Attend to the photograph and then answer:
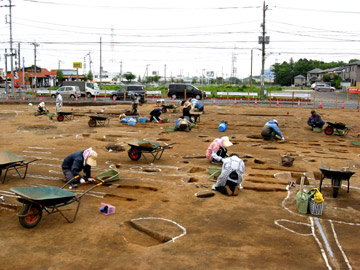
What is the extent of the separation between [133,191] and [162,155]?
382 cm

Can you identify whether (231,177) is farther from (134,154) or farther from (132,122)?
(132,122)

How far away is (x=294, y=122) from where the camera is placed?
21.1 meters

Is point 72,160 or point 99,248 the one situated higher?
point 72,160

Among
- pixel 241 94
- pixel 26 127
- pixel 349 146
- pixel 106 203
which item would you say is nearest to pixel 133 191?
pixel 106 203

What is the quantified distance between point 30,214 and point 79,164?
2.55 meters

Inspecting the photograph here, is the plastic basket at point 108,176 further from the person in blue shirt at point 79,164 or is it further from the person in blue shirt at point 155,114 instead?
the person in blue shirt at point 155,114

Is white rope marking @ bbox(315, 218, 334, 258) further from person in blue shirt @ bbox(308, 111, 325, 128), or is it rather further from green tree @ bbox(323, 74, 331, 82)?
green tree @ bbox(323, 74, 331, 82)

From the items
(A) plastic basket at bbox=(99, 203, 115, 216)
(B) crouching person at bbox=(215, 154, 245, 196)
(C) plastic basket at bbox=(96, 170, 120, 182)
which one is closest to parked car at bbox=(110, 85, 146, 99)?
(C) plastic basket at bbox=(96, 170, 120, 182)

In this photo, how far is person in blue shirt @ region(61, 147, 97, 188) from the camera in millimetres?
8184

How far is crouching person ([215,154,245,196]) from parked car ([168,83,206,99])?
29013 mm

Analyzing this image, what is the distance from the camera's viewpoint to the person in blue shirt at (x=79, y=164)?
8.18 m

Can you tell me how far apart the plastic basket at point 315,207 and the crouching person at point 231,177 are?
1.66 meters

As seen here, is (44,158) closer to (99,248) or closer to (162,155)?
(162,155)

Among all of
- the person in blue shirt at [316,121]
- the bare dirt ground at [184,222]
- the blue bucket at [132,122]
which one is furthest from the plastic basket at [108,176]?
the person in blue shirt at [316,121]
